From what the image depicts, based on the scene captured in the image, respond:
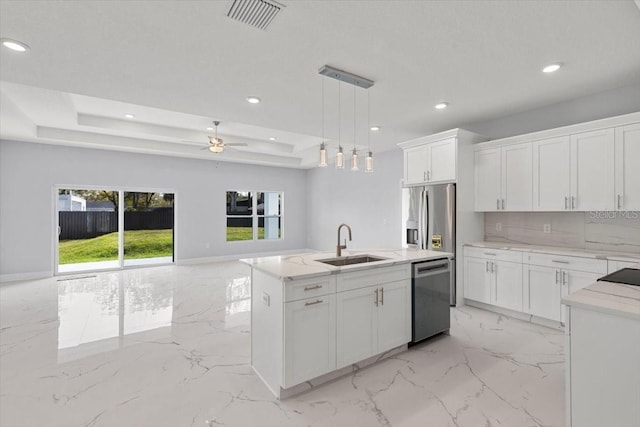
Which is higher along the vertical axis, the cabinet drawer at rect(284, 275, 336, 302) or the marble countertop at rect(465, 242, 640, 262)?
the marble countertop at rect(465, 242, 640, 262)

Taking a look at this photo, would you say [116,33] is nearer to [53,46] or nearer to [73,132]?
[53,46]

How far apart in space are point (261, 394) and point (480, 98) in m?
3.91

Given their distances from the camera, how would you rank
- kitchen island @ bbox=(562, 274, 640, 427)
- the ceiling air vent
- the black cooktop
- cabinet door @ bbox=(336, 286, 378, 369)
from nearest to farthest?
kitchen island @ bbox=(562, 274, 640, 427) < the black cooktop < the ceiling air vent < cabinet door @ bbox=(336, 286, 378, 369)

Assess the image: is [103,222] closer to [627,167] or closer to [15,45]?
[15,45]

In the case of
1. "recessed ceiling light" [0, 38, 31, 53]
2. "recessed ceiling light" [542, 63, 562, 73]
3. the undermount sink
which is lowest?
the undermount sink

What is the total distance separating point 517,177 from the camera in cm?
393

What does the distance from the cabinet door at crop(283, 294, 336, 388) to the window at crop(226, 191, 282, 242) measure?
644 cm

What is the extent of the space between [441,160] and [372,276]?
2517 millimetres

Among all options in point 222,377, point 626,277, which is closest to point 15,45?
point 222,377

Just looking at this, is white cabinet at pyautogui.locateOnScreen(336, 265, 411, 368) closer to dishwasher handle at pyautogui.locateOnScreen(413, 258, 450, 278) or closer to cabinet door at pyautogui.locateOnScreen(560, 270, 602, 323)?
dishwasher handle at pyautogui.locateOnScreen(413, 258, 450, 278)

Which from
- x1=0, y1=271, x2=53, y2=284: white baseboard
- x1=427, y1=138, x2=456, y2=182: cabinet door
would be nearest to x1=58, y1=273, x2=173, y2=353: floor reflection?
x1=0, y1=271, x2=53, y2=284: white baseboard

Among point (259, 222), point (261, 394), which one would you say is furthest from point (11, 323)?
point (259, 222)

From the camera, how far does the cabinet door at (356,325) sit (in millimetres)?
2418

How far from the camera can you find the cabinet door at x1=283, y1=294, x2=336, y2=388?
2.15 m
